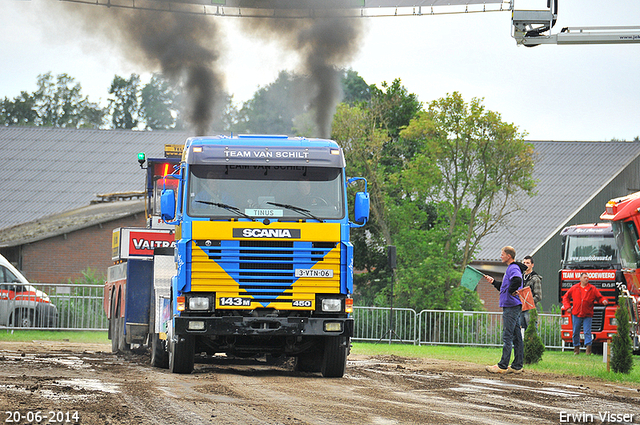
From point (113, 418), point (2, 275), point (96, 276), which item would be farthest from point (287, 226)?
point (96, 276)

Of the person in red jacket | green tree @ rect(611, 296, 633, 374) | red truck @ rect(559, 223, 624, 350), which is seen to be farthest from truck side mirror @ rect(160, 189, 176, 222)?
red truck @ rect(559, 223, 624, 350)

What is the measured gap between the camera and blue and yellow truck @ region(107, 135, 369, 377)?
12.0 metres

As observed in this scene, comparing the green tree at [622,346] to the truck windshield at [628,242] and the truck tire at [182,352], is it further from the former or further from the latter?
the truck tire at [182,352]

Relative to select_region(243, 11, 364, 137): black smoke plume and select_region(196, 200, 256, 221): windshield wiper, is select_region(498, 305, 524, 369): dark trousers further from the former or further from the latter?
select_region(243, 11, 364, 137): black smoke plume

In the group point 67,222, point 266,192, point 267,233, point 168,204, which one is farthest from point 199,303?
point 67,222

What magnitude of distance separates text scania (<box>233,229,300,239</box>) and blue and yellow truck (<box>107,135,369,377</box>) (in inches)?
0.6

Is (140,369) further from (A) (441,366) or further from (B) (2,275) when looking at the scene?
(B) (2,275)

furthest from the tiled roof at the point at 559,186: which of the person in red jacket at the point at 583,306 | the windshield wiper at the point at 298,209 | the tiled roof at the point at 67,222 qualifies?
the windshield wiper at the point at 298,209

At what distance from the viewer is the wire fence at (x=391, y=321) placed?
26.8 metres

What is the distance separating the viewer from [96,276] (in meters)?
33.6

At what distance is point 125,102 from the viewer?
84.9 metres

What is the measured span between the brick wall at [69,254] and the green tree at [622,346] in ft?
78.6

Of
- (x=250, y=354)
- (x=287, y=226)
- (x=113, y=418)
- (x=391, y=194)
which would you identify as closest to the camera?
(x=113, y=418)

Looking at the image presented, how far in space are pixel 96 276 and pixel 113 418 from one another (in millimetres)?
26415
